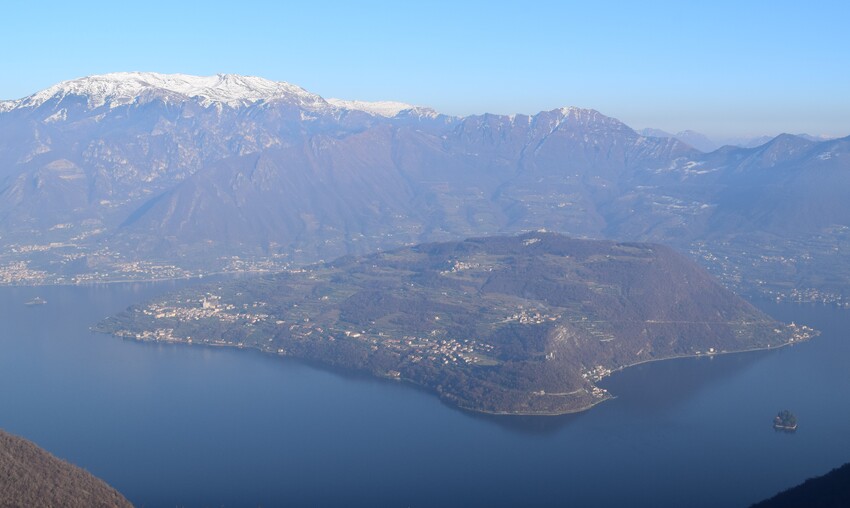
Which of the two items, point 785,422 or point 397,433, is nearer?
point 397,433

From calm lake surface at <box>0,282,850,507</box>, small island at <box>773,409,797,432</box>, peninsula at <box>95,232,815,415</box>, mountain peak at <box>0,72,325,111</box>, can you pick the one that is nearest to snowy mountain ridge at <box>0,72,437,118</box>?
mountain peak at <box>0,72,325,111</box>

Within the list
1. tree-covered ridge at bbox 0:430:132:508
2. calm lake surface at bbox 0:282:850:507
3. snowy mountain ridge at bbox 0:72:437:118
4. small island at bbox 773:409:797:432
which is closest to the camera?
tree-covered ridge at bbox 0:430:132:508

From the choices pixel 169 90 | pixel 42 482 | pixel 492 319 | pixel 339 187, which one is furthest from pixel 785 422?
pixel 169 90

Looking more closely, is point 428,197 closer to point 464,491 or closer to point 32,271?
point 32,271

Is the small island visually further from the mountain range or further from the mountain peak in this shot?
the mountain peak

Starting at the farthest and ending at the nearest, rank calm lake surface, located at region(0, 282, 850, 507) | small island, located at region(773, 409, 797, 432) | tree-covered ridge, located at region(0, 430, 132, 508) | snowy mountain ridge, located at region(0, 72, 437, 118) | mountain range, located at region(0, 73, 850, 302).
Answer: snowy mountain ridge, located at region(0, 72, 437, 118), mountain range, located at region(0, 73, 850, 302), small island, located at region(773, 409, 797, 432), calm lake surface, located at region(0, 282, 850, 507), tree-covered ridge, located at region(0, 430, 132, 508)

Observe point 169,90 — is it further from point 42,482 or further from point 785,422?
point 42,482

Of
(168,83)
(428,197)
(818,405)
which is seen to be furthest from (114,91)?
(818,405)

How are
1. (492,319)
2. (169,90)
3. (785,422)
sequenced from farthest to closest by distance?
1. (169,90)
2. (492,319)
3. (785,422)
